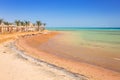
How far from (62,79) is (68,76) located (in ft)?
2.07

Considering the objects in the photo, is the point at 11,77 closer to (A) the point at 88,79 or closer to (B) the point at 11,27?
(A) the point at 88,79

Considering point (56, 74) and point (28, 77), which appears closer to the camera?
point (28, 77)

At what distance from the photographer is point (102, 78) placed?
8.37m

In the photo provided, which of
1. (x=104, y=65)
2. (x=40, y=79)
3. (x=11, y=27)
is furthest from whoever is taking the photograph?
(x=11, y=27)

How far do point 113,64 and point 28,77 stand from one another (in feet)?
20.4

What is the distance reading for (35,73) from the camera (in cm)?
828

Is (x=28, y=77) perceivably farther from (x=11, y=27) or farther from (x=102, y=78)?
(x=11, y=27)

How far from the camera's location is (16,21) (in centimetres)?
6612

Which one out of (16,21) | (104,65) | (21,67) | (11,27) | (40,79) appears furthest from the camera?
(16,21)

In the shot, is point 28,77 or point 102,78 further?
point 102,78

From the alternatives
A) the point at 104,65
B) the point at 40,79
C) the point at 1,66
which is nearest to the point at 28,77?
the point at 40,79

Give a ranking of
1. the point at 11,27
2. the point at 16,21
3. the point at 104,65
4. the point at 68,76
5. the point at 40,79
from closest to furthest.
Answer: the point at 40,79 → the point at 68,76 → the point at 104,65 → the point at 11,27 → the point at 16,21

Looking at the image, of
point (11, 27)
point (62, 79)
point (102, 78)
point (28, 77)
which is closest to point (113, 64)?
point (102, 78)

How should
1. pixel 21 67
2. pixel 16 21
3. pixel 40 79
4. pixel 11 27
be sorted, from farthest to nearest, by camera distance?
pixel 16 21
pixel 11 27
pixel 21 67
pixel 40 79
